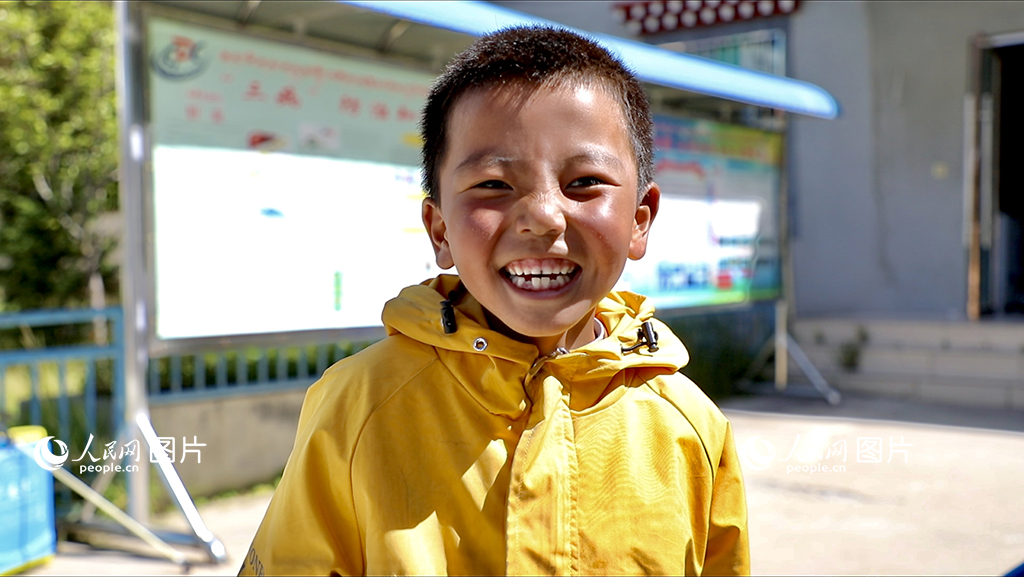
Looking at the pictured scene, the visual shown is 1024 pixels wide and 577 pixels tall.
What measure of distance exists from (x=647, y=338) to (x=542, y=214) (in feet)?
0.93

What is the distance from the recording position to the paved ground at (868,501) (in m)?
3.16

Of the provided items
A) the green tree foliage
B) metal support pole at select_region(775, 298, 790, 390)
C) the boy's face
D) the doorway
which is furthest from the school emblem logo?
the green tree foliage

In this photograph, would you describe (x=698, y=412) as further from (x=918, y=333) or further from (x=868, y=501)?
(x=918, y=333)

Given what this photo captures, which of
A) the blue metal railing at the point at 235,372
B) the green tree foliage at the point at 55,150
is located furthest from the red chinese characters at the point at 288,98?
the green tree foliage at the point at 55,150

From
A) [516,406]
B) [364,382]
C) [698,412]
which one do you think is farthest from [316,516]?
[698,412]

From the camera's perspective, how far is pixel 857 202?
7.22 m

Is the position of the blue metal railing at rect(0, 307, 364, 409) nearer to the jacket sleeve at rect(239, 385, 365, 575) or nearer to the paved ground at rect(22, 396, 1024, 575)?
the paved ground at rect(22, 396, 1024, 575)

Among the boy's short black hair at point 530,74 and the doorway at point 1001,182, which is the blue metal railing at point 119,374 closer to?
the boy's short black hair at point 530,74

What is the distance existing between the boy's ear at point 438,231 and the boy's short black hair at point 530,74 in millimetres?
16

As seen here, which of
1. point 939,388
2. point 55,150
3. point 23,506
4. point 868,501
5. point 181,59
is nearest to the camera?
point 23,506

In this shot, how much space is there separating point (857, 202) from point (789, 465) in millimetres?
3338

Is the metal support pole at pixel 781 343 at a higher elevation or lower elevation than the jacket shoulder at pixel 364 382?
lower

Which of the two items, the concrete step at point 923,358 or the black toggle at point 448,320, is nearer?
the black toggle at point 448,320

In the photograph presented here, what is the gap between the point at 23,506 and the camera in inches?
120
